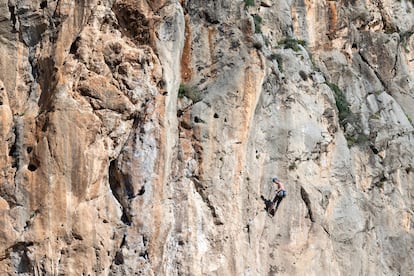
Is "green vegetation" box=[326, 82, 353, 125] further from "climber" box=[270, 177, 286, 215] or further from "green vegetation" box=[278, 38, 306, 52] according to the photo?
"climber" box=[270, 177, 286, 215]

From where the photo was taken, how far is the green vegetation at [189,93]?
14.4m

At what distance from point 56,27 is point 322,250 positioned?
29.3ft

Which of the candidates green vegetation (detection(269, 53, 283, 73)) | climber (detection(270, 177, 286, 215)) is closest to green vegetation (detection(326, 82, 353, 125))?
green vegetation (detection(269, 53, 283, 73))

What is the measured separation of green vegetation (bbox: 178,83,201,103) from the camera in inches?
565

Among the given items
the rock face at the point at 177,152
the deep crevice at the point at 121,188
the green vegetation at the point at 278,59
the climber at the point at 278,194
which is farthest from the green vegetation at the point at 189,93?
the green vegetation at the point at 278,59

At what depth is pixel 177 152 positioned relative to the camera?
45.0 feet

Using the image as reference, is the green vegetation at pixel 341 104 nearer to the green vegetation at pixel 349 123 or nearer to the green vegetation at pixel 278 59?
the green vegetation at pixel 349 123

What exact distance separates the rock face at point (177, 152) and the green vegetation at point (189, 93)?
0.25 feet

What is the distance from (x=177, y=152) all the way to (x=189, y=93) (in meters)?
1.64

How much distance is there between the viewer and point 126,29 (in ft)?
44.5

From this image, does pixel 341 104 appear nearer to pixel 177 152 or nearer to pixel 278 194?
pixel 278 194

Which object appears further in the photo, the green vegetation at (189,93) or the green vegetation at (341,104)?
the green vegetation at (341,104)

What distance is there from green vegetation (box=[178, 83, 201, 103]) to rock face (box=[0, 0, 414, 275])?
0.08 metres

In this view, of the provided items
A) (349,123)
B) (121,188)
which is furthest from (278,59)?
(121,188)
